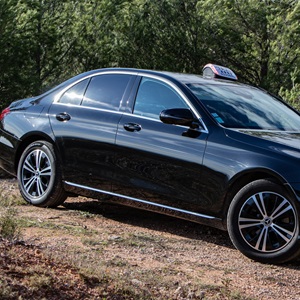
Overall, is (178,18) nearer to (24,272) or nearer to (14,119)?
(14,119)

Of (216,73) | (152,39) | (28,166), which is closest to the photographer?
(216,73)

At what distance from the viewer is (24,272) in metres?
4.81

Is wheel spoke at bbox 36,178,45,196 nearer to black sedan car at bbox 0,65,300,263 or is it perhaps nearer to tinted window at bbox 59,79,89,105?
black sedan car at bbox 0,65,300,263

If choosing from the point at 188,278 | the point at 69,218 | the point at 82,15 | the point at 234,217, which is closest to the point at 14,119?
the point at 69,218

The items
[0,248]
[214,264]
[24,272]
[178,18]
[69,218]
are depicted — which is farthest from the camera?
[178,18]

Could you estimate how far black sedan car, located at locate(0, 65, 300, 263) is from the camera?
6.49 m

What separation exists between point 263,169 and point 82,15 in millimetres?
10172

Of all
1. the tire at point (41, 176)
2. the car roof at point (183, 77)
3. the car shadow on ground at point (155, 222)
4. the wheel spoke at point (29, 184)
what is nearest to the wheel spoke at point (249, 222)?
the car shadow on ground at point (155, 222)

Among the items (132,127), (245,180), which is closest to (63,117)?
(132,127)

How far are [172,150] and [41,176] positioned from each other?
6.16 ft

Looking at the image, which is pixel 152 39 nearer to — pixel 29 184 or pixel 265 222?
pixel 29 184

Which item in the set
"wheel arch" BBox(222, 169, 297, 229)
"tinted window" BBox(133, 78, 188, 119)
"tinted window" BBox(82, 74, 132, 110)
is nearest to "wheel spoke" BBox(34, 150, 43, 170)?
"tinted window" BBox(82, 74, 132, 110)

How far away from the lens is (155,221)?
8117mm

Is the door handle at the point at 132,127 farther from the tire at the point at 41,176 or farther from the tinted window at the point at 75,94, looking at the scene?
the tire at the point at 41,176
